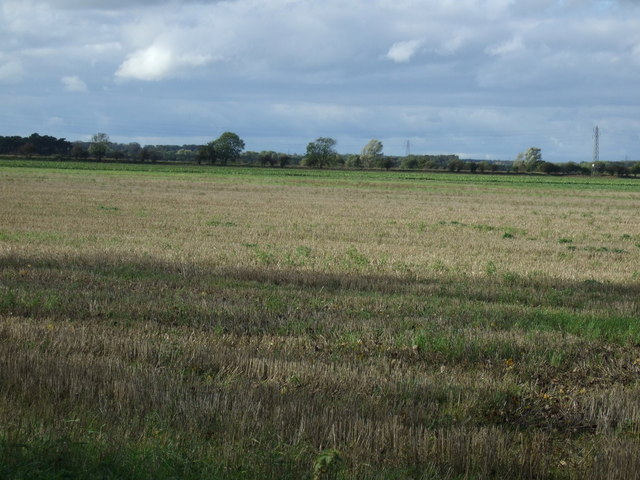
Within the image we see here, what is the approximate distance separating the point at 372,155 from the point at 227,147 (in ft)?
108

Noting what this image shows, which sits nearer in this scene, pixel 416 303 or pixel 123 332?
pixel 123 332

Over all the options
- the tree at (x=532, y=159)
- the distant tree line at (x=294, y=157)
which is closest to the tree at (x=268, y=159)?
the distant tree line at (x=294, y=157)

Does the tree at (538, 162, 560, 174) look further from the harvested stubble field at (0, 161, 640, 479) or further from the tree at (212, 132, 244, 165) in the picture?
the harvested stubble field at (0, 161, 640, 479)

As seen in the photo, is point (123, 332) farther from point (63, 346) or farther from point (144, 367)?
point (144, 367)

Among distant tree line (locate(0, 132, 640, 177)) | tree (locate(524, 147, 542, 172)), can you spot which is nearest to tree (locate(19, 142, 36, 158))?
distant tree line (locate(0, 132, 640, 177))

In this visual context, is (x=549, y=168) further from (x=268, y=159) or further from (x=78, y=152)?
(x=78, y=152)

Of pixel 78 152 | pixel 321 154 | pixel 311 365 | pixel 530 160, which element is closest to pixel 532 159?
pixel 530 160

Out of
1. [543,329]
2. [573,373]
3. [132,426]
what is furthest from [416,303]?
[132,426]

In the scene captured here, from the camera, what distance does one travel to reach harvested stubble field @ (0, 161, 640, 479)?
5828mm

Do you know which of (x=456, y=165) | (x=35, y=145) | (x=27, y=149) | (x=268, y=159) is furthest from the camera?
(x=268, y=159)

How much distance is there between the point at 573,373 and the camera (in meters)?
8.62

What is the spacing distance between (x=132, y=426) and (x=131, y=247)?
1312 centimetres

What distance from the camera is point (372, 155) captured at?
6516 inches

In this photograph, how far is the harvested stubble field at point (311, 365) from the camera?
19.1 ft
